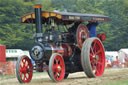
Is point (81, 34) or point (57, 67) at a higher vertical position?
point (81, 34)

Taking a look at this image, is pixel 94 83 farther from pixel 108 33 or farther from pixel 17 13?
pixel 108 33

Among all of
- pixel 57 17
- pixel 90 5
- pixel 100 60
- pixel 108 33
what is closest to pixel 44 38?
pixel 57 17

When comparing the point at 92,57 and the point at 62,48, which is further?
the point at 92,57

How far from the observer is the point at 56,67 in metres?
11.8

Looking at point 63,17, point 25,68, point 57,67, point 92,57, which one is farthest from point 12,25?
point 57,67

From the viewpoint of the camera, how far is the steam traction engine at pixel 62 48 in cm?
1204

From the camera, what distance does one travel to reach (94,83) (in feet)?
34.9

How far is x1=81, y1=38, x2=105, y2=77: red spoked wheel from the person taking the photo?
1268 centimetres

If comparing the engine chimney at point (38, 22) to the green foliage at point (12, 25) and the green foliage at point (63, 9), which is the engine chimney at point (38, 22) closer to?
the green foliage at point (63, 9)

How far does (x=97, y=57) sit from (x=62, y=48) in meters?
1.61

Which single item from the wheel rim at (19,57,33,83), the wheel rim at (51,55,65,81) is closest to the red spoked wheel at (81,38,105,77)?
the wheel rim at (51,55,65,81)

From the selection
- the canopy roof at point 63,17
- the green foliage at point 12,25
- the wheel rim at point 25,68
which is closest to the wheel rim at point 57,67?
the wheel rim at point 25,68

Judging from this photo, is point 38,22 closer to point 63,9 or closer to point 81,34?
point 81,34

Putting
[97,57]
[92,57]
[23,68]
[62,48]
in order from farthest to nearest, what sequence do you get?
[97,57] → [92,57] → [62,48] → [23,68]
